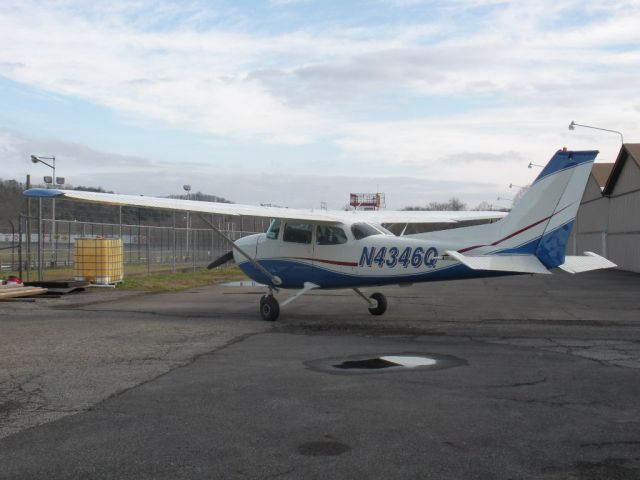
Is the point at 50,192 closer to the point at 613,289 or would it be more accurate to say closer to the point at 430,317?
the point at 430,317

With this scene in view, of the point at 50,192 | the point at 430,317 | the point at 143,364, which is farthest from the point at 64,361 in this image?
the point at 430,317

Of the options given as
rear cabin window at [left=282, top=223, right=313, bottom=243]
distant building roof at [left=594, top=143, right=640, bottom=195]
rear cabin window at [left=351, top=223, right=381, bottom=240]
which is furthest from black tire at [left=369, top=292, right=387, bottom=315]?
distant building roof at [left=594, top=143, right=640, bottom=195]

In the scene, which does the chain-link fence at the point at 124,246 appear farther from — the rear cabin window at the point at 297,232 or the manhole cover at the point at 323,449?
the manhole cover at the point at 323,449

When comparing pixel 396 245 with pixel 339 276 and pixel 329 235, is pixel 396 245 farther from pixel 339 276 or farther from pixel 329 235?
pixel 329 235

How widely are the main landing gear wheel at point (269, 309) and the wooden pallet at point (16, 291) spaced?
7684 mm

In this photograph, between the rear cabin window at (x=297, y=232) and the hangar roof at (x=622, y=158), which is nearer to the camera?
the rear cabin window at (x=297, y=232)

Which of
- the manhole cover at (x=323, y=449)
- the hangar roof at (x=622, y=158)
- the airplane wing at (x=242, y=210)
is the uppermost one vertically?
the hangar roof at (x=622, y=158)

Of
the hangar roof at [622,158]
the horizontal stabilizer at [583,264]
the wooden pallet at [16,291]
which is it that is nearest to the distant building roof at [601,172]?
the hangar roof at [622,158]

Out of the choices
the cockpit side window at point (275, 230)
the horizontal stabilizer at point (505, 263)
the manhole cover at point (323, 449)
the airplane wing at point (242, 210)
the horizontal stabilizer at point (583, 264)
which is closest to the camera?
the manhole cover at point (323, 449)

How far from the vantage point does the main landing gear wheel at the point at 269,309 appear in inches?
550

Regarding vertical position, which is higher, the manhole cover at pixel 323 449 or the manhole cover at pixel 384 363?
the manhole cover at pixel 323 449

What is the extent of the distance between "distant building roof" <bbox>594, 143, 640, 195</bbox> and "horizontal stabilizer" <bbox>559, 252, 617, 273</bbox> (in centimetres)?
2277

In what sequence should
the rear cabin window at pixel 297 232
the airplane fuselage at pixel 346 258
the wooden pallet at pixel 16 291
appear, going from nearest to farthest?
1. the airplane fuselage at pixel 346 258
2. the rear cabin window at pixel 297 232
3. the wooden pallet at pixel 16 291

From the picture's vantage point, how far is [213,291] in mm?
21891
